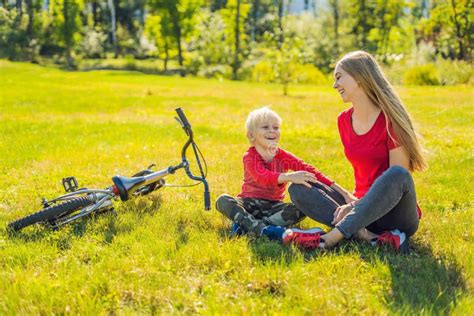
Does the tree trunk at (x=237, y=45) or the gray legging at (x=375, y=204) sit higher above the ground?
the tree trunk at (x=237, y=45)

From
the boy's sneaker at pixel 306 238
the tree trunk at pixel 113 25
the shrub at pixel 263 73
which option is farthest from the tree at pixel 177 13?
the boy's sneaker at pixel 306 238

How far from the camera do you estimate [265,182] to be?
5180 millimetres

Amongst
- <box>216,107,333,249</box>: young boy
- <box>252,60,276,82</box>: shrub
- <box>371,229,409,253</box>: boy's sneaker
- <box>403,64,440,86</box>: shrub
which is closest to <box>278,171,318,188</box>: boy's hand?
<box>216,107,333,249</box>: young boy

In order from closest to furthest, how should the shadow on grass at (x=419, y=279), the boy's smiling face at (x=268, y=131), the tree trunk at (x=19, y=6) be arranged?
the shadow on grass at (x=419, y=279) → the boy's smiling face at (x=268, y=131) → the tree trunk at (x=19, y=6)

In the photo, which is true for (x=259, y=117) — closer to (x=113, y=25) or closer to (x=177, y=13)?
(x=177, y=13)

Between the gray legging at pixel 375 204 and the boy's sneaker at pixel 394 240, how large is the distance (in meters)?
0.08

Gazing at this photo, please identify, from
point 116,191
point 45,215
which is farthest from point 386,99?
point 45,215

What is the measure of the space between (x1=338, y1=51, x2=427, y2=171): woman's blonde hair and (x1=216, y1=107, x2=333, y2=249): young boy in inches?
35.9

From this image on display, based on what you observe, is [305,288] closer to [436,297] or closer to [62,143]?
[436,297]

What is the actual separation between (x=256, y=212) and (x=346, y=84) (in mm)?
1685

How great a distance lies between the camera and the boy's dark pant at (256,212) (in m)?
5.13

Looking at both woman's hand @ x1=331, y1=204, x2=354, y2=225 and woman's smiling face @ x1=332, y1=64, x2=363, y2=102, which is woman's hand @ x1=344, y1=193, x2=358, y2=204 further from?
woman's smiling face @ x1=332, y1=64, x2=363, y2=102

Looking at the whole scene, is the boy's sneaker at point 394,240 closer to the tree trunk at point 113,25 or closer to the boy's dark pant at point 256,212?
the boy's dark pant at point 256,212

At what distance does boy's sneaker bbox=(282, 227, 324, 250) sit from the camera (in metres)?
4.64
